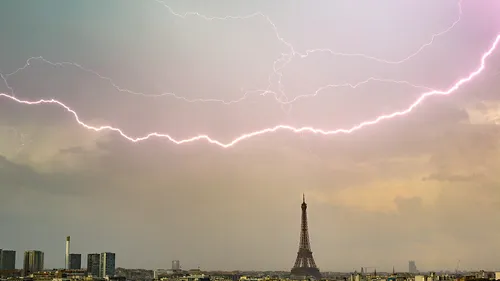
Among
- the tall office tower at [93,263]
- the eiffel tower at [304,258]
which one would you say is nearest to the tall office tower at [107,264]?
the tall office tower at [93,263]

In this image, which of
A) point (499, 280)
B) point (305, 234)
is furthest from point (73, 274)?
point (499, 280)

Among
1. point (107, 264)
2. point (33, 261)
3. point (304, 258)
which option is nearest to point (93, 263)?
point (107, 264)

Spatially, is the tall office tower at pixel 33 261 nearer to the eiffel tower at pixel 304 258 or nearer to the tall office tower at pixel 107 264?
the tall office tower at pixel 107 264

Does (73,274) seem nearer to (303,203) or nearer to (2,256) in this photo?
(2,256)

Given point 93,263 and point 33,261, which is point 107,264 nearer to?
point 93,263

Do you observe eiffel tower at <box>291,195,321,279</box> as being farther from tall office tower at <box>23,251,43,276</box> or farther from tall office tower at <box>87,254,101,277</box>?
tall office tower at <box>23,251,43,276</box>

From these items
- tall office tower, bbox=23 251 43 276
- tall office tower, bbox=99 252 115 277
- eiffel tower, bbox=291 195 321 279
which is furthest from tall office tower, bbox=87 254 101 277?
eiffel tower, bbox=291 195 321 279

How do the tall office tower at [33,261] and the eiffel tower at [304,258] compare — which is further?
the tall office tower at [33,261]
